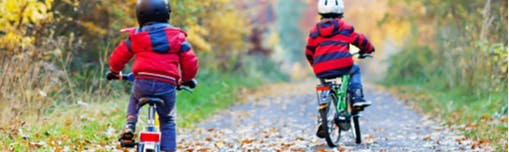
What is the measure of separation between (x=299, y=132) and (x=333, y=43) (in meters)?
2.52

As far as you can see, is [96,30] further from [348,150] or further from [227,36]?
[227,36]

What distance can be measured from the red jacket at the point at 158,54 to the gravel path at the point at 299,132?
2.82 m

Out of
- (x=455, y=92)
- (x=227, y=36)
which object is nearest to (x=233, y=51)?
(x=227, y=36)

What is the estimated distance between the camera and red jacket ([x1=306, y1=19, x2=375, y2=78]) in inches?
348

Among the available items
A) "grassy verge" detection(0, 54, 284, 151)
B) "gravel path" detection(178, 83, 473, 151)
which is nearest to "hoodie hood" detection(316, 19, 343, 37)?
"gravel path" detection(178, 83, 473, 151)

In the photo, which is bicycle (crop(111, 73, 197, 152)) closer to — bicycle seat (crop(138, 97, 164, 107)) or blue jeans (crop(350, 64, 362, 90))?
bicycle seat (crop(138, 97, 164, 107))

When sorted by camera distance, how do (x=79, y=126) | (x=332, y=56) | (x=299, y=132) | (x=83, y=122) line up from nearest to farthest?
(x=332, y=56)
(x=79, y=126)
(x=83, y=122)
(x=299, y=132)

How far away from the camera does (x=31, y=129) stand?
8781 mm

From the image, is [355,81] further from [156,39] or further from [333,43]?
[156,39]

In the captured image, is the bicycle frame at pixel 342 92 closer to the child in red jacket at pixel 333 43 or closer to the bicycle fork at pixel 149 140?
the child in red jacket at pixel 333 43

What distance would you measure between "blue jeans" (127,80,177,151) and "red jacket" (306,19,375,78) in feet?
9.09

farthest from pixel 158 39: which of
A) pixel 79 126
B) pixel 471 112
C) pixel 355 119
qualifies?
pixel 471 112

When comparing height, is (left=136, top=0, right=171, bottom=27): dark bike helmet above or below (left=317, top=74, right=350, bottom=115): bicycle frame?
above

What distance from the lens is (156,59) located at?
20.4 ft
